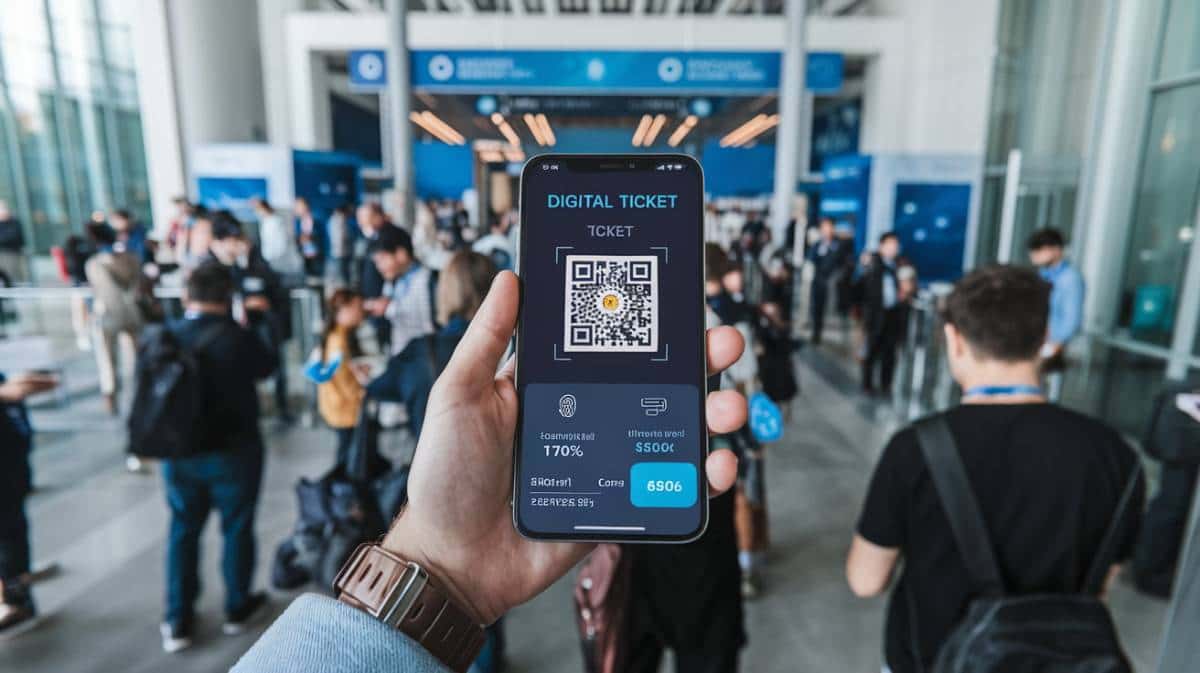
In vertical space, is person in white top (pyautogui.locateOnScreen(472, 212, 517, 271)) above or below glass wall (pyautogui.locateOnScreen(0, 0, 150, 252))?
below

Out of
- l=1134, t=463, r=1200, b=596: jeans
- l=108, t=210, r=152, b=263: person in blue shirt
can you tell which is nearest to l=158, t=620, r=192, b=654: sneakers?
l=1134, t=463, r=1200, b=596: jeans

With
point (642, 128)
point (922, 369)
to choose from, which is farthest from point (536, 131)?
point (922, 369)

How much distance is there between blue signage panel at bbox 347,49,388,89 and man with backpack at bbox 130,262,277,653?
8571 millimetres

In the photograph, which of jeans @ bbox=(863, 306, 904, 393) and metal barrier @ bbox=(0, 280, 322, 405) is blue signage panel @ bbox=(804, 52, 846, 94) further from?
metal barrier @ bbox=(0, 280, 322, 405)

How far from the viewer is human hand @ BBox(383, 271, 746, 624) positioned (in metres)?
0.99

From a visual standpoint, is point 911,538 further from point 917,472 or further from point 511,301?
point 511,301

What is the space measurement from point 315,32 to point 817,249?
9504 millimetres

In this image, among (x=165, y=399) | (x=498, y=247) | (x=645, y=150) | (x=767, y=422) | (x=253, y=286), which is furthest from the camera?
(x=498, y=247)

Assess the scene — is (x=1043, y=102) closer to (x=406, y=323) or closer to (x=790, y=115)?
(x=790, y=115)

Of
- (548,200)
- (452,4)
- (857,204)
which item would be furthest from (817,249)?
(452,4)

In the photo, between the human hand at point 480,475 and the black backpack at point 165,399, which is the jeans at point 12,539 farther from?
the human hand at point 480,475

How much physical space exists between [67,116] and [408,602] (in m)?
15.6

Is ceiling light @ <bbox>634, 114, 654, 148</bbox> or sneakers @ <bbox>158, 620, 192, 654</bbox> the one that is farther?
sneakers @ <bbox>158, 620, 192, 654</bbox>

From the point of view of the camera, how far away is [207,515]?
110 inches
